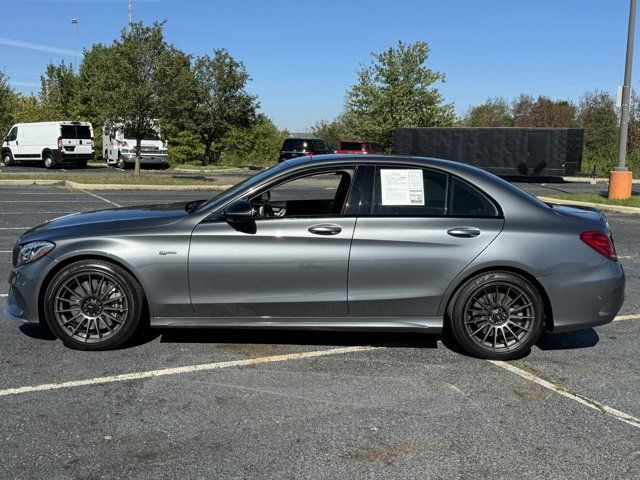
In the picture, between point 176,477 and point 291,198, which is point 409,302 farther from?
point 176,477

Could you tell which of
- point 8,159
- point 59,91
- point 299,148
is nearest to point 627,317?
point 299,148

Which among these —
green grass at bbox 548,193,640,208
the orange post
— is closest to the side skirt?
green grass at bbox 548,193,640,208

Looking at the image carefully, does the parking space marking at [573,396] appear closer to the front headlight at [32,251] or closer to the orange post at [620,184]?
the front headlight at [32,251]

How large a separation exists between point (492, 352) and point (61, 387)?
3.08 m

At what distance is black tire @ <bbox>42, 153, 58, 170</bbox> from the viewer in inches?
1259

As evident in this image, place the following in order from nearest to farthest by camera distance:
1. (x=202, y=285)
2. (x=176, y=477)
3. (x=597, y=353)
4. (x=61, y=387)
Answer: (x=176, y=477) < (x=61, y=387) < (x=202, y=285) < (x=597, y=353)

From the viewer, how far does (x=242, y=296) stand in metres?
4.94

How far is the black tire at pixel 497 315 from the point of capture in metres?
4.97

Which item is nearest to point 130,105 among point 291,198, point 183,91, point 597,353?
point 183,91

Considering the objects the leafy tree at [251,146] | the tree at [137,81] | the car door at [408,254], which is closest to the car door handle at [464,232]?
the car door at [408,254]

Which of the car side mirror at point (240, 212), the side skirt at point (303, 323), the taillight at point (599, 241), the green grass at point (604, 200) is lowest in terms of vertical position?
the side skirt at point (303, 323)

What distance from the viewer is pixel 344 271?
16.1 feet

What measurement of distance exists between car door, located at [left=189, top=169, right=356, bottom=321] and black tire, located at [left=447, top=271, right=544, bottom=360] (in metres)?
0.90

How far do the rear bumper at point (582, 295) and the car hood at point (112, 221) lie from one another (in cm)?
287
